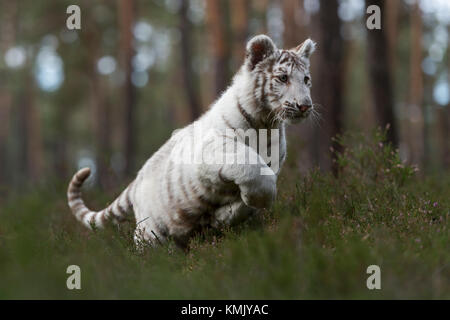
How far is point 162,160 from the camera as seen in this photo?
4539mm

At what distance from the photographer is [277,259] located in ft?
9.10

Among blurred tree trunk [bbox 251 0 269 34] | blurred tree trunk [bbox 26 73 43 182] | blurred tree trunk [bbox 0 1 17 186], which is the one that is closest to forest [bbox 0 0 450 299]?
blurred tree trunk [bbox 251 0 269 34]

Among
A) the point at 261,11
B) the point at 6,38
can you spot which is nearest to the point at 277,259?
the point at 261,11

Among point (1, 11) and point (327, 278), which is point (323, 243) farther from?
point (1, 11)

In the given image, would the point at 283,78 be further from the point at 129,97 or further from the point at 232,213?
the point at 129,97

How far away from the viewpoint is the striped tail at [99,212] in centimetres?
494

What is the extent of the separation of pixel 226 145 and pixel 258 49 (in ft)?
3.39

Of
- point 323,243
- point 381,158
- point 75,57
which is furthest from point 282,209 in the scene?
point 75,57

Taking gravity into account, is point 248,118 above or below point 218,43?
below

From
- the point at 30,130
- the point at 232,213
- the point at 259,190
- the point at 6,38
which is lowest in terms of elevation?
the point at 232,213

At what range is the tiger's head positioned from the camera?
12.5 feet

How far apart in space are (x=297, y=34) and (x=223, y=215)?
14011 mm

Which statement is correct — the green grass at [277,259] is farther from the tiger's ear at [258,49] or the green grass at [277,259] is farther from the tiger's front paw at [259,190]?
the tiger's ear at [258,49]

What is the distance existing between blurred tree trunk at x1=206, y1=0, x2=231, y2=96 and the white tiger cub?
9.33 m
